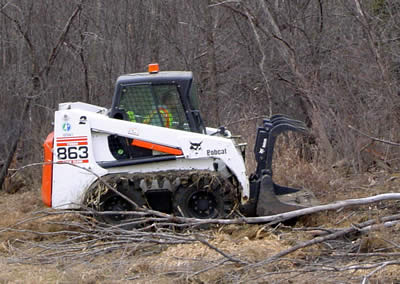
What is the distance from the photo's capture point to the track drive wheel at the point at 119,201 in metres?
9.10

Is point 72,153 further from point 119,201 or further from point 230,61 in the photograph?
point 230,61

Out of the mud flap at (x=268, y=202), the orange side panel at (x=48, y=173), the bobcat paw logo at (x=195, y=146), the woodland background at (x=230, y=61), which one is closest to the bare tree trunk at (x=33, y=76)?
the woodland background at (x=230, y=61)

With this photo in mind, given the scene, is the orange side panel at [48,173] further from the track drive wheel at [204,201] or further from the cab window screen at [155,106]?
the track drive wheel at [204,201]

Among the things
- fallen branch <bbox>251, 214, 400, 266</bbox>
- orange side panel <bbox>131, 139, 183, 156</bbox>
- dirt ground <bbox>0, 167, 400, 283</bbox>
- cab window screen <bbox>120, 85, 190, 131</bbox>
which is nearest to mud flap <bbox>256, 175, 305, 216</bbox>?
dirt ground <bbox>0, 167, 400, 283</bbox>

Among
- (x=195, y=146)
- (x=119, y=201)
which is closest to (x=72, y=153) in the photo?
(x=119, y=201)

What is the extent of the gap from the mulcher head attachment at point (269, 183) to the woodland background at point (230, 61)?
112 inches

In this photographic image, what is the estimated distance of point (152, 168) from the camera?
9406mm

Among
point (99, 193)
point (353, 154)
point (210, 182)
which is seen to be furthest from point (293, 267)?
point (353, 154)

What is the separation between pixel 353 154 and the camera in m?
12.8

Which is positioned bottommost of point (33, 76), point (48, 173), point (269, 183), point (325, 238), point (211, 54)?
point (325, 238)

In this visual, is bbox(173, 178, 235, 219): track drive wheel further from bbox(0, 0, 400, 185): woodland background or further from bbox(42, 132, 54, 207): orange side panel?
bbox(0, 0, 400, 185): woodland background

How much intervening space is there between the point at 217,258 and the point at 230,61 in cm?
1186

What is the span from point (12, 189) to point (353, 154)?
6985 millimetres

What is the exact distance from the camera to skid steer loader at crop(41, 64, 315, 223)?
9.12m
